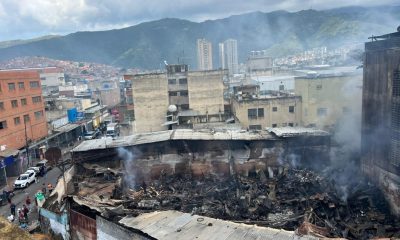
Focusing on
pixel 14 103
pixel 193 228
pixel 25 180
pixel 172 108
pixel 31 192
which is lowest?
pixel 31 192

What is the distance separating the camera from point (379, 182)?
18203 millimetres

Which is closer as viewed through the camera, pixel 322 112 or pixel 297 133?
pixel 297 133

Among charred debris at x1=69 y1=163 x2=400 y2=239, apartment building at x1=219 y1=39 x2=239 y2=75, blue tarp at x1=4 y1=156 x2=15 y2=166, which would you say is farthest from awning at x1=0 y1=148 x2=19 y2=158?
apartment building at x1=219 y1=39 x2=239 y2=75

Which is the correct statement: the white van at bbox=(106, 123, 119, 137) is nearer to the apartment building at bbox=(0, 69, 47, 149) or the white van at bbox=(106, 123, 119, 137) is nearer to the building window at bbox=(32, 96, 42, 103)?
the apartment building at bbox=(0, 69, 47, 149)

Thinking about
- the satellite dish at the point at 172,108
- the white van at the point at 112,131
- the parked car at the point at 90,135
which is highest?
the satellite dish at the point at 172,108

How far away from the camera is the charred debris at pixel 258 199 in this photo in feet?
49.9

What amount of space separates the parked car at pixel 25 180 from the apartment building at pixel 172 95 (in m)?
14.1

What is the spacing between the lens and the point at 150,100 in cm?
4141

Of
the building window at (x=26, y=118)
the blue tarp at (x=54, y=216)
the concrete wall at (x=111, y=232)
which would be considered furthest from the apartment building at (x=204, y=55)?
the concrete wall at (x=111, y=232)

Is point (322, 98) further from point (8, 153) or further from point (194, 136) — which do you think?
point (8, 153)

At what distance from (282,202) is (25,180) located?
22350 millimetres

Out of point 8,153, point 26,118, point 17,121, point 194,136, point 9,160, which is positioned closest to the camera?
point 194,136

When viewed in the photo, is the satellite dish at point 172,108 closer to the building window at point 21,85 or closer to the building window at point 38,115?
the building window at point 38,115

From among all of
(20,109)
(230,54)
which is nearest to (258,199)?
(20,109)
